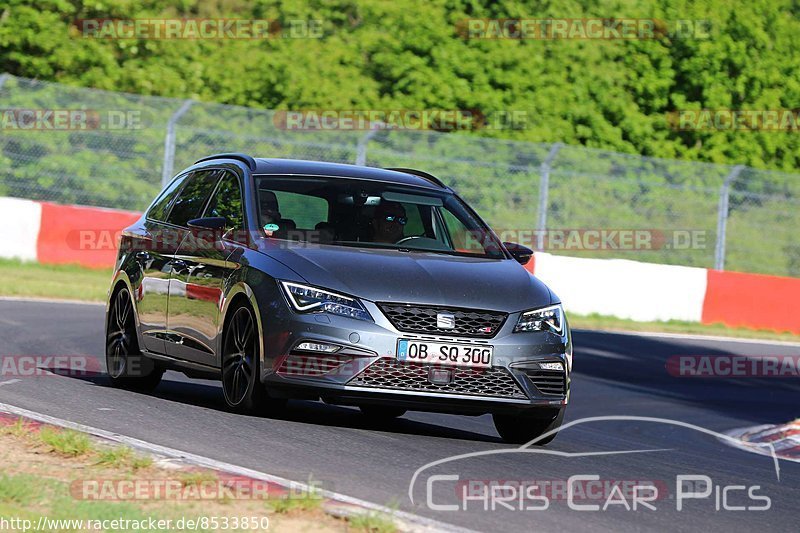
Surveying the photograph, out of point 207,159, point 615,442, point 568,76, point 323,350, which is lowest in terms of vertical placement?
point 615,442

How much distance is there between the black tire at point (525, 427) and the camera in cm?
947

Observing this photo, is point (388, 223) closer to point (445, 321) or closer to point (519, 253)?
point (519, 253)

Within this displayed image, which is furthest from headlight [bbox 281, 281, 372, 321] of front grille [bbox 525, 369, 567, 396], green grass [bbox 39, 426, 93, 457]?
green grass [bbox 39, 426, 93, 457]

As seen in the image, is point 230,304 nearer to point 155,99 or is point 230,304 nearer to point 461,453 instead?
point 461,453

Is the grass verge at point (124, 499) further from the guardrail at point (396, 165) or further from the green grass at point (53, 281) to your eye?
the guardrail at point (396, 165)

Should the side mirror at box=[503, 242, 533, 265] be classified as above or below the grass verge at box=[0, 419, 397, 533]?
above

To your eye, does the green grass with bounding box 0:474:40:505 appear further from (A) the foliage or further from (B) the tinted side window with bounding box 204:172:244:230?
(A) the foliage

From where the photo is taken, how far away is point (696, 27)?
1561 inches

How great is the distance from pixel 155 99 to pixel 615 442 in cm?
1619

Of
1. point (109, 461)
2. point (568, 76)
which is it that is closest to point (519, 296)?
point (109, 461)

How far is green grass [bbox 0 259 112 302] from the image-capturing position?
2033cm

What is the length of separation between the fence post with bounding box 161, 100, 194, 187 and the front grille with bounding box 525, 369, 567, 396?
16.9 meters

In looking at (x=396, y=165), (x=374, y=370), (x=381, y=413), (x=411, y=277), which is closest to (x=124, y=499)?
(x=374, y=370)

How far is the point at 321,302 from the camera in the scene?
345 inches
